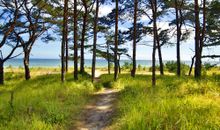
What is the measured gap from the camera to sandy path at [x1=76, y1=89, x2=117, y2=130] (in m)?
12.6

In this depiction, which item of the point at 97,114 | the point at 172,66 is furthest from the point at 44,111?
the point at 172,66

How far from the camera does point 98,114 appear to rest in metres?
14.5

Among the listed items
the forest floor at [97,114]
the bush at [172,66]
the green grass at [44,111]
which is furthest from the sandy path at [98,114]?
the bush at [172,66]

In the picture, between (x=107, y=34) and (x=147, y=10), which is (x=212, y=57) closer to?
(x=147, y=10)

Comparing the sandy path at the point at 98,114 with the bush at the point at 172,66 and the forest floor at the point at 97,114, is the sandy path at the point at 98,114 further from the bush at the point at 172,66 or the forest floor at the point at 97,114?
the bush at the point at 172,66

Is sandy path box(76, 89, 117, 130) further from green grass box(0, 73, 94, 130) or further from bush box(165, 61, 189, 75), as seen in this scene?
bush box(165, 61, 189, 75)

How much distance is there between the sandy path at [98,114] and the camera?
12578 mm

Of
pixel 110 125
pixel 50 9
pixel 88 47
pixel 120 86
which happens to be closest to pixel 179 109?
pixel 110 125

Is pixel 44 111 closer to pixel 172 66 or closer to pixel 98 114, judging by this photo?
pixel 98 114

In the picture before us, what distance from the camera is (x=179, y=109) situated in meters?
10.8

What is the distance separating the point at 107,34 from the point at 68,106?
87.2ft

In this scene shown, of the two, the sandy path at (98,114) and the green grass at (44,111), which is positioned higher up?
the green grass at (44,111)

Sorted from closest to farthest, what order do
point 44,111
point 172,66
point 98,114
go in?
point 44,111 < point 98,114 < point 172,66

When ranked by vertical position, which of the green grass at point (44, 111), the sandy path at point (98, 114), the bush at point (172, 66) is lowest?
the sandy path at point (98, 114)
